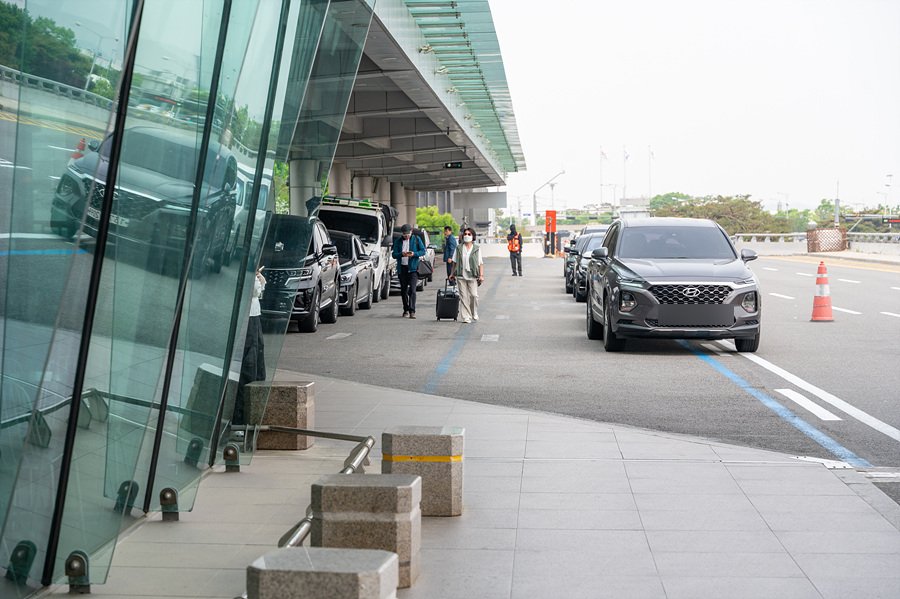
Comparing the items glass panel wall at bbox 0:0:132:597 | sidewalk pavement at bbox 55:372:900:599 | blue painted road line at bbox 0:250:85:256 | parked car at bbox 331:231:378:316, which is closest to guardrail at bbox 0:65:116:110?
glass panel wall at bbox 0:0:132:597

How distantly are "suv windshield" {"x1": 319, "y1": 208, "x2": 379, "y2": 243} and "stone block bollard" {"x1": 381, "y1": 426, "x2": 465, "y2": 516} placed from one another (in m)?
18.5

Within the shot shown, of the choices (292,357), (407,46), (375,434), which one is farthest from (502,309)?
(375,434)

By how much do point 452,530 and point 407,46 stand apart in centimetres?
1549

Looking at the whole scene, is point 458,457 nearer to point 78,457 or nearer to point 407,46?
point 78,457

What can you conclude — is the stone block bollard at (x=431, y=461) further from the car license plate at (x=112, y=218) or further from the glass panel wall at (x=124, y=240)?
the car license plate at (x=112, y=218)

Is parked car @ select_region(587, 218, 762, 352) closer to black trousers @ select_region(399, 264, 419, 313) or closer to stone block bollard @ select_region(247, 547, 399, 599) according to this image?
black trousers @ select_region(399, 264, 419, 313)

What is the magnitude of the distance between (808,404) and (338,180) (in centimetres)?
3875

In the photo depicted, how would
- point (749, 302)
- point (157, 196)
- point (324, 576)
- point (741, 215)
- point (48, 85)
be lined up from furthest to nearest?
point (741, 215) → point (749, 302) → point (157, 196) → point (48, 85) → point (324, 576)

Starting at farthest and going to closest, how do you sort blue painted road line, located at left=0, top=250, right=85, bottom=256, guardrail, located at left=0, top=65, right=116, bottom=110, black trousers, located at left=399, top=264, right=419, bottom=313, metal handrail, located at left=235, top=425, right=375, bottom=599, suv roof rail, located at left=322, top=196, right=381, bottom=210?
suv roof rail, located at left=322, top=196, right=381, bottom=210, black trousers, located at left=399, top=264, right=419, bottom=313, metal handrail, located at left=235, top=425, right=375, bottom=599, blue painted road line, located at left=0, top=250, right=85, bottom=256, guardrail, located at left=0, top=65, right=116, bottom=110

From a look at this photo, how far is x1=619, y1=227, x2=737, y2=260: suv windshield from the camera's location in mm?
15023

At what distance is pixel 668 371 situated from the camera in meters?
12.4

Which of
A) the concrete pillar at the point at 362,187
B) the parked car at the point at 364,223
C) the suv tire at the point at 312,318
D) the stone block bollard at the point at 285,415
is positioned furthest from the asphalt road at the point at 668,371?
the concrete pillar at the point at 362,187

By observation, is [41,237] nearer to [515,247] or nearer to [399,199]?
[515,247]

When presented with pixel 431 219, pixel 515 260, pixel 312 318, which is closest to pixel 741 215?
pixel 431 219
